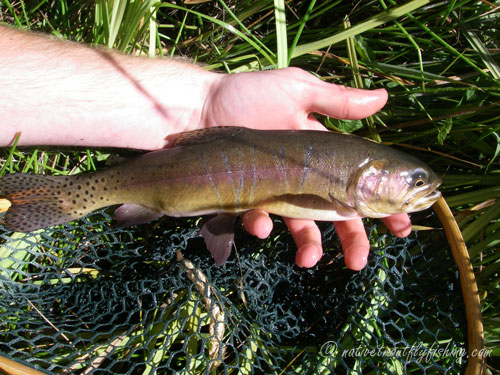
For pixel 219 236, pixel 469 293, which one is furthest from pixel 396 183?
pixel 219 236

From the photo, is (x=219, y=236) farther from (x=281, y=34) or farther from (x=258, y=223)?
(x=281, y=34)

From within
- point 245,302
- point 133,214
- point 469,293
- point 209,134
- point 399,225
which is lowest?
point 245,302

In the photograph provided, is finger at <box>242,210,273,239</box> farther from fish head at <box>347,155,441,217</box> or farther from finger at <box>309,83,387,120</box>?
finger at <box>309,83,387,120</box>

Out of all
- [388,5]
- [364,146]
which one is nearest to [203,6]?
[388,5]

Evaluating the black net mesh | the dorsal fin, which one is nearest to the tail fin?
the black net mesh

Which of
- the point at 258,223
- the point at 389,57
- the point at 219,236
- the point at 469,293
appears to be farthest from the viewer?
the point at 389,57

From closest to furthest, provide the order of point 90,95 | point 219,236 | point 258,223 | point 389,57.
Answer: point 258,223 → point 219,236 → point 90,95 → point 389,57

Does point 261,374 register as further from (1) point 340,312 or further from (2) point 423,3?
(2) point 423,3

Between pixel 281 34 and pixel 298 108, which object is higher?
pixel 281 34
